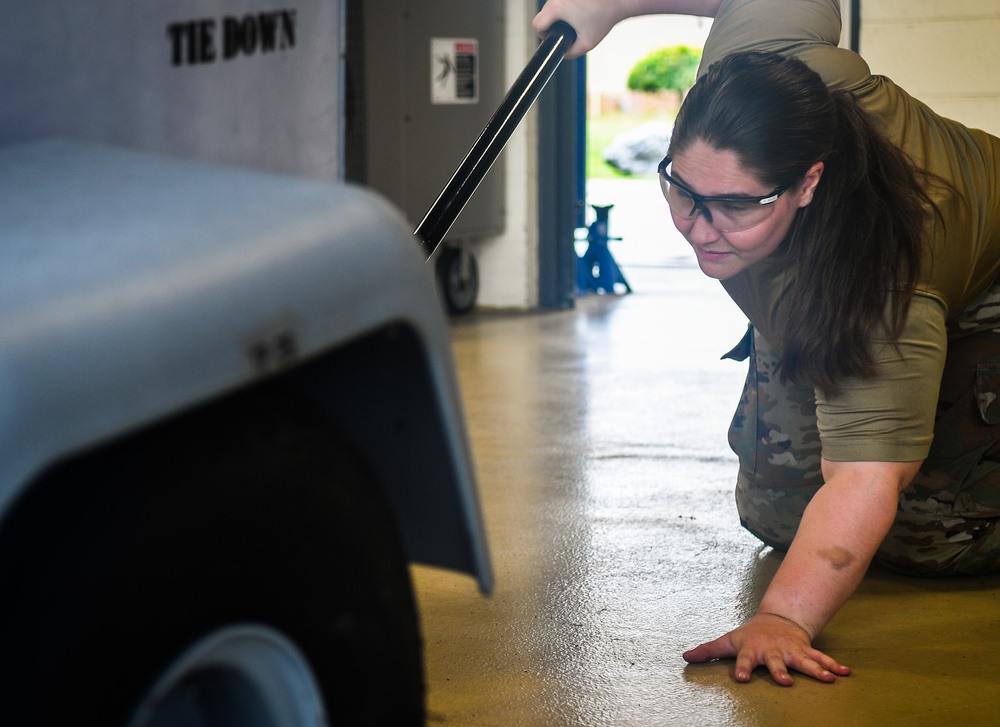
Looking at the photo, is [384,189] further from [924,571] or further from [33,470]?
[33,470]

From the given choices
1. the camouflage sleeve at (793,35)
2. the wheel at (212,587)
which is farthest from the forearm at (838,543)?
the wheel at (212,587)

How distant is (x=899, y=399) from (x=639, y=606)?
24.1 inches

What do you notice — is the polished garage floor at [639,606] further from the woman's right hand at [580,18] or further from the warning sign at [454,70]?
the warning sign at [454,70]

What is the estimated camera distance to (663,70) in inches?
894

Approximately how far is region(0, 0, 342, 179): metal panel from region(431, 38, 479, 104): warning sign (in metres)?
4.69

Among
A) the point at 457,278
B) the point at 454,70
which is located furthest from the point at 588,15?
the point at 457,278

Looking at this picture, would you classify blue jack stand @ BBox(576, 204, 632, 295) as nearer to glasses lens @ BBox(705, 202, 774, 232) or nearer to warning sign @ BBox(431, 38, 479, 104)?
warning sign @ BBox(431, 38, 479, 104)

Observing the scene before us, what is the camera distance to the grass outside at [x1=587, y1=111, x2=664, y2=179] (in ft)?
68.6

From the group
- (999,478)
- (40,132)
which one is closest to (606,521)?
(999,478)

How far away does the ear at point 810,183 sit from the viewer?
1704 mm

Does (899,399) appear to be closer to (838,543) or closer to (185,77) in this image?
(838,543)

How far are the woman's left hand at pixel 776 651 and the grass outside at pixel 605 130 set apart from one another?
19.1 m

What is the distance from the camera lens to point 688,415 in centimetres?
370

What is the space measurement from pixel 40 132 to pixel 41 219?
251 mm
